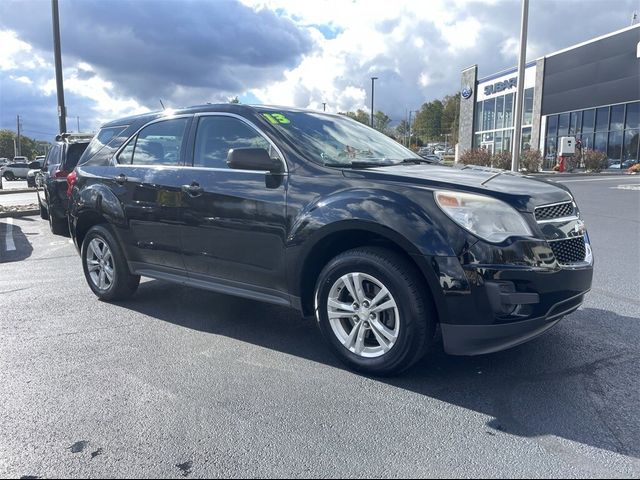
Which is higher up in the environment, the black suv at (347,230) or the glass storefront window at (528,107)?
the glass storefront window at (528,107)

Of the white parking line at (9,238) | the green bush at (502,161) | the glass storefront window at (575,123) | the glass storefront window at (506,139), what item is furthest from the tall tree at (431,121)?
the white parking line at (9,238)

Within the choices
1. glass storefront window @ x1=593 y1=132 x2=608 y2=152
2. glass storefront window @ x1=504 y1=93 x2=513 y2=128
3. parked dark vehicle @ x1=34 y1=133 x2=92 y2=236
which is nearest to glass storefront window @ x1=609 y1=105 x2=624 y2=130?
glass storefront window @ x1=593 y1=132 x2=608 y2=152

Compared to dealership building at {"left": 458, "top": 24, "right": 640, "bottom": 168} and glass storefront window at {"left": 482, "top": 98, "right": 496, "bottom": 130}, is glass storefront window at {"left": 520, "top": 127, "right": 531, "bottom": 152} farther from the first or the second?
glass storefront window at {"left": 482, "top": 98, "right": 496, "bottom": 130}

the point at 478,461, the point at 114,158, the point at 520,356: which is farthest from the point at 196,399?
the point at 114,158

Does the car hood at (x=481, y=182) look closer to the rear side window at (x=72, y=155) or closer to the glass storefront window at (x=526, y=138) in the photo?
the rear side window at (x=72, y=155)

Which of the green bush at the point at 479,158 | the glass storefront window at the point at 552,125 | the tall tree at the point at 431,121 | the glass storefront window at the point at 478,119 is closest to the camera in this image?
the green bush at the point at 479,158

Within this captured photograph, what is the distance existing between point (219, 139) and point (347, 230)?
1555 mm

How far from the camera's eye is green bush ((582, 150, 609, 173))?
103 feet

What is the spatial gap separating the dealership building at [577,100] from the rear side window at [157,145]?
108 feet

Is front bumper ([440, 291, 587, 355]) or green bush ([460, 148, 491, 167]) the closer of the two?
front bumper ([440, 291, 587, 355])

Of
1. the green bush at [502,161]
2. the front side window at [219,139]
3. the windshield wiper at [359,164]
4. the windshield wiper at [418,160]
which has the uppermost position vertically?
the green bush at [502,161]

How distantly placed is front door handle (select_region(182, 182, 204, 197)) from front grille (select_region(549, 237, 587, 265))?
8.68ft

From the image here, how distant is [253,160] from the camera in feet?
12.8

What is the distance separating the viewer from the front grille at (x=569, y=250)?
3.39 metres
